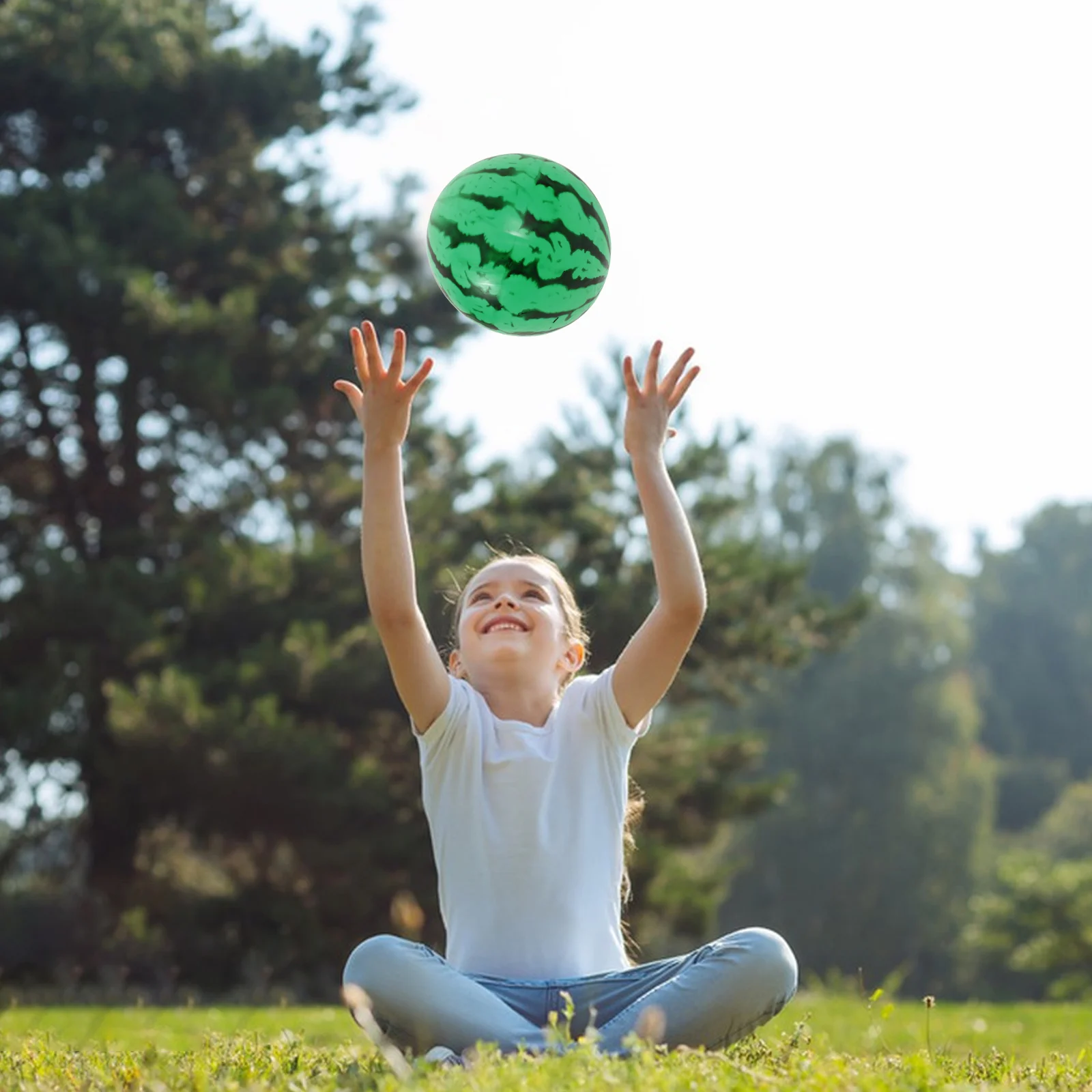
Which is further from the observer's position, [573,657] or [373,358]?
[573,657]

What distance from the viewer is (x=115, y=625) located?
40.5ft

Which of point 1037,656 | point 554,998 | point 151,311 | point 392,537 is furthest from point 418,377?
point 1037,656

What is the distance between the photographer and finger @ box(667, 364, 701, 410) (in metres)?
3.91

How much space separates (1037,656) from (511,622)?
46387mm

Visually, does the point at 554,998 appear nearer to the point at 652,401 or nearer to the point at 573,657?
the point at 573,657

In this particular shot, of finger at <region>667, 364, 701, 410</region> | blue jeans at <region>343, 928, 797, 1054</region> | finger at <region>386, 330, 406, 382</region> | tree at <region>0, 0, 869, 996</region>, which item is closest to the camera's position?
blue jeans at <region>343, 928, 797, 1054</region>

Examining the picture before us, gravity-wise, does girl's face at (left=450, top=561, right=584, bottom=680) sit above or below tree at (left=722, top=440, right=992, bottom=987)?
above

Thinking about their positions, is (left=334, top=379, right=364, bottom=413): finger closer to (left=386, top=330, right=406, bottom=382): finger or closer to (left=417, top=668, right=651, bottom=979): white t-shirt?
(left=386, top=330, right=406, bottom=382): finger

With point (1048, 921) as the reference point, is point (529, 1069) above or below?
above

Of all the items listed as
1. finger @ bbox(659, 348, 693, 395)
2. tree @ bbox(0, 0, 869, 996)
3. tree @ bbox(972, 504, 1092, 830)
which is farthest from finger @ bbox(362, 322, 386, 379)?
tree @ bbox(972, 504, 1092, 830)

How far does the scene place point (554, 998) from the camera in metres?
3.37

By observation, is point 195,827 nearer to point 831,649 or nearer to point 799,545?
point 831,649

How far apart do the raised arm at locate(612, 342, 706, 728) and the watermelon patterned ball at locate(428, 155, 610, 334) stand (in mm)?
725

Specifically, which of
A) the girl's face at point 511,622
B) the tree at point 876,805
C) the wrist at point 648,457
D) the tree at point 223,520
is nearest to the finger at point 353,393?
the girl's face at point 511,622
